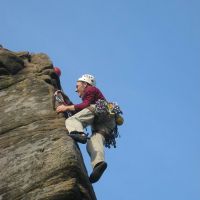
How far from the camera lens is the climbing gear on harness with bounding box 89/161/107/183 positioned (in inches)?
473

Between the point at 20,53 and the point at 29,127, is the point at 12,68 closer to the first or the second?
the point at 20,53

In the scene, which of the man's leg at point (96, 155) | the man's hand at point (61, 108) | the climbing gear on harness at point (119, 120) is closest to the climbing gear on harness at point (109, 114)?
the climbing gear on harness at point (119, 120)

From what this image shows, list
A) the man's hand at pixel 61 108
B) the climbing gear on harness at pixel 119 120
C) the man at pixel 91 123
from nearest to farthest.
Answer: the man at pixel 91 123 < the man's hand at pixel 61 108 < the climbing gear on harness at pixel 119 120

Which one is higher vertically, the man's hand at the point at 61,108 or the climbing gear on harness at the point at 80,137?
the man's hand at the point at 61,108

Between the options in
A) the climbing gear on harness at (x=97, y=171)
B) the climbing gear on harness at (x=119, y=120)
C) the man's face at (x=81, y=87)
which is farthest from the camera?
the man's face at (x=81, y=87)

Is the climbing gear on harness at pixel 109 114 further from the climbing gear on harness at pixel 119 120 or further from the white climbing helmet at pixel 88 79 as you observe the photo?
the white climbing helmet at pixel 88 79

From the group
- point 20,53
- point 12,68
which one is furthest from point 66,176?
point 20,53

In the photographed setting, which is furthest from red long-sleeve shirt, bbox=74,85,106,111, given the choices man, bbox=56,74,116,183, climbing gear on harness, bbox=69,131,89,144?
climbing gear on harness, bbox=69,131,89,144

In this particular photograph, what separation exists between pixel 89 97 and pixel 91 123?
0.69 meters

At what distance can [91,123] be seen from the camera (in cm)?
1369

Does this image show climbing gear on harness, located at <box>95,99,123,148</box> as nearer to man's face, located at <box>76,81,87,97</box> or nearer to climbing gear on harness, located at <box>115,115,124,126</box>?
climbing gear on harness, located at <box>115,115,124,126</box>

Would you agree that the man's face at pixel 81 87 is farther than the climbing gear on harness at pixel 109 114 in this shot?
Yes

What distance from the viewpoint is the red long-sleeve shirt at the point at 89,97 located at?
13.6m

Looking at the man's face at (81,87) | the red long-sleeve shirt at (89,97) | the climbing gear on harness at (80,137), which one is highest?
the man's face at (81,87)
